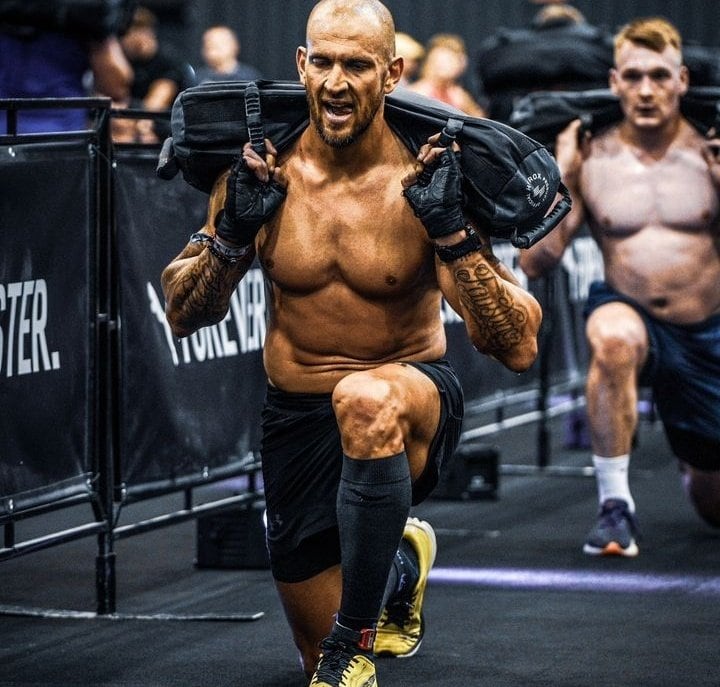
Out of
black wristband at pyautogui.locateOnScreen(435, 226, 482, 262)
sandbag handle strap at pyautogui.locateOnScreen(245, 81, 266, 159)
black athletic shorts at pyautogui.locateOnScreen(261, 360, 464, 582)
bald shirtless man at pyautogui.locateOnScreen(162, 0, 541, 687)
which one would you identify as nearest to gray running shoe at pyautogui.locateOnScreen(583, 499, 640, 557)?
bald shirtless man at pyautogui.locateOnScreen(162, 0, 541, 687)

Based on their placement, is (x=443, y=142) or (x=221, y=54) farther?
(x=221, y=54)

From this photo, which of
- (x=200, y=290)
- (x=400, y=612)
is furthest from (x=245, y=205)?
(x=400, y=612)

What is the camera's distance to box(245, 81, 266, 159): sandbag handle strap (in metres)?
4.03

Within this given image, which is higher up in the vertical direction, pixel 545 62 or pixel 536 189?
pixel 545 62

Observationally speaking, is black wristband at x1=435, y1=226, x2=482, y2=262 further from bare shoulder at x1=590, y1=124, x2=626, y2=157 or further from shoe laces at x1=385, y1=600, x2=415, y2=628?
bare shoulder at x1=590, y1=124, x2=626, y2=157

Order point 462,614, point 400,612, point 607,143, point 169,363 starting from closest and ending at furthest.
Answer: point 400,612, point 462,614, point 169,363, point 607,143

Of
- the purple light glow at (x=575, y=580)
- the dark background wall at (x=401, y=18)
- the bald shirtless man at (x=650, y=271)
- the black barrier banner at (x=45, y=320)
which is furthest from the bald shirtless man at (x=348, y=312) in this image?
the dark background wall at (x=401, y=18)

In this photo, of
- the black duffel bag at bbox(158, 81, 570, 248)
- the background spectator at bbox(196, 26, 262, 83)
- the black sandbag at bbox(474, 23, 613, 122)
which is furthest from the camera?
the background spectator at bbox(196, 26, 262, 83)

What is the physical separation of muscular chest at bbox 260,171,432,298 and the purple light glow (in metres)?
1.72

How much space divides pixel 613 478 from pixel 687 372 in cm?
48

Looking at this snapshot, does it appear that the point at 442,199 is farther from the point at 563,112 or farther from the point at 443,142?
the point at 563,112

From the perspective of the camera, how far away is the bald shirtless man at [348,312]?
3877 mm

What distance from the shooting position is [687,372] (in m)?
6.25

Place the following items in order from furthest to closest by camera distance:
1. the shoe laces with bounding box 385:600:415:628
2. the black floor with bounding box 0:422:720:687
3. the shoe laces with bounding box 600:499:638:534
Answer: the shoe laces with bounding box 600:499:638:534 < the shoe laces with bounding box 385:600:415:628 < the black floor with bounding box 0:422:720:687
